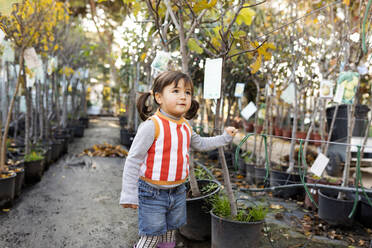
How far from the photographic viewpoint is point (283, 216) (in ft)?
12.0

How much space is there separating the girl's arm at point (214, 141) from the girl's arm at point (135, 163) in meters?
0.40

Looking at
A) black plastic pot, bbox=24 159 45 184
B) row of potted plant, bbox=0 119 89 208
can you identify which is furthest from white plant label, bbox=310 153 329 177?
black plastic pot, bbox=24 159 45 184

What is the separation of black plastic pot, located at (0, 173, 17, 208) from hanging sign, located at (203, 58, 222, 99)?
2526 millimetres

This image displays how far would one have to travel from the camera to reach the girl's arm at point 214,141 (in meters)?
2.06

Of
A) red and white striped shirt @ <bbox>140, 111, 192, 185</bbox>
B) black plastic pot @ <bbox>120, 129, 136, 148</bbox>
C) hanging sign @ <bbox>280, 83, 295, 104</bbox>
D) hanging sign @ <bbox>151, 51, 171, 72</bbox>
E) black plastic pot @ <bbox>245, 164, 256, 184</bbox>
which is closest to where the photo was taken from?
red and white striped shirt @ <bbox>140, 111, 192, 185</bbox>

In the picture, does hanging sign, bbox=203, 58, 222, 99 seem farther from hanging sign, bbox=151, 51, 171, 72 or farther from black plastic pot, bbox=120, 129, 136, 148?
black plastic pot, bbox=120, 129, 136, 148

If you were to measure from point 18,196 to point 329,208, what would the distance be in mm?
3766

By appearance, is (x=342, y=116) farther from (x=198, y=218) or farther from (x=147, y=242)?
(x=147, y=242)

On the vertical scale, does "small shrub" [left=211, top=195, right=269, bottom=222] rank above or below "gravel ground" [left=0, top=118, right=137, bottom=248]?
above

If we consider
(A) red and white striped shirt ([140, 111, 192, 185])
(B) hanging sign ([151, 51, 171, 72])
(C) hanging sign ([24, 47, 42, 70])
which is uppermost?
(C) hanging sign ([24, 47, 42, 70])

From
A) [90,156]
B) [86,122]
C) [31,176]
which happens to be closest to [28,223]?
[31,176]

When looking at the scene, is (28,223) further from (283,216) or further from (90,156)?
(90,156)

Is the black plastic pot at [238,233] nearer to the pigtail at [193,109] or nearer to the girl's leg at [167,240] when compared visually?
the girl's leg at [167,240]

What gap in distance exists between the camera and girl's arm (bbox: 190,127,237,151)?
2059 mm
